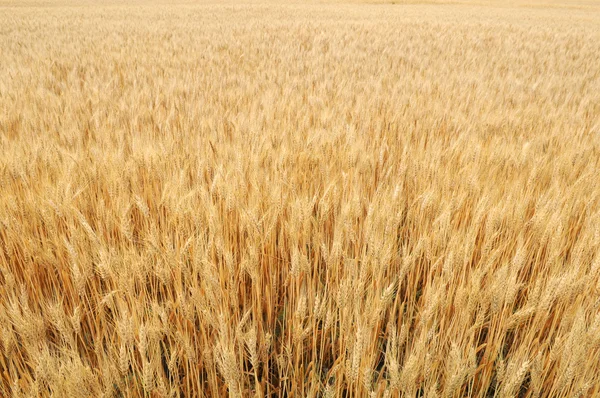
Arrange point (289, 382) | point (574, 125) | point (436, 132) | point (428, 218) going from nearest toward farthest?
point (289, 382) → point (428, 218) → point (436, 132) → point (574, 125)

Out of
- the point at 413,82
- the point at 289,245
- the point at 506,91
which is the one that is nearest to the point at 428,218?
the point at 289,245

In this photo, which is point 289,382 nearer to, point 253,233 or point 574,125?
point 253,233

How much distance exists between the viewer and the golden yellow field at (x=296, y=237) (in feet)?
2.22

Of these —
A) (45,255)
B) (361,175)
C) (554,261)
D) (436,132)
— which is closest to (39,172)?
(45,255)

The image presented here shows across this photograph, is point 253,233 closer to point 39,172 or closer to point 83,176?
point 83,176

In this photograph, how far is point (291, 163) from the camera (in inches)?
53.6

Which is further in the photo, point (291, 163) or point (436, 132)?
point (436, 132)

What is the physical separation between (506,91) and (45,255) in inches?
132

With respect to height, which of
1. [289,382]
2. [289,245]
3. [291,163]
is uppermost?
[291,163]

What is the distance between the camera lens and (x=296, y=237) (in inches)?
35.7

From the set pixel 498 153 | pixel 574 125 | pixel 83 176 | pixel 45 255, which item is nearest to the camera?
pixel 45 255

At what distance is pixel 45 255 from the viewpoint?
2.93ft

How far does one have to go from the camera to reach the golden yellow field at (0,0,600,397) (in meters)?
0.68

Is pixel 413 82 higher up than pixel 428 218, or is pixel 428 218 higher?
pixel 413 82
